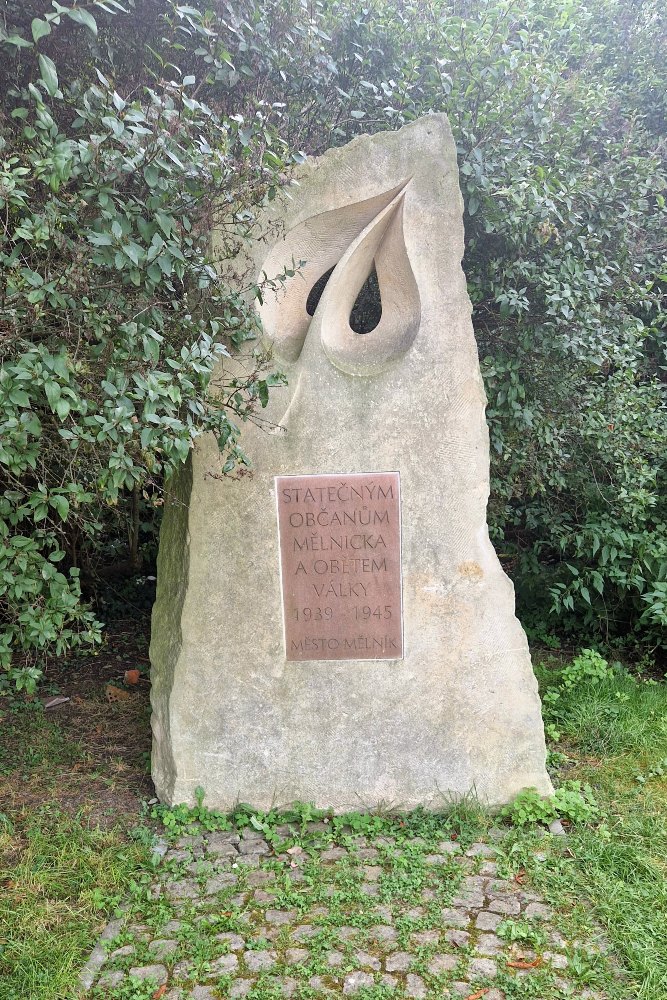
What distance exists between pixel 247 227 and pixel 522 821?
265cm

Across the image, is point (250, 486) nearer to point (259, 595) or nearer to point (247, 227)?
point (259, 595)

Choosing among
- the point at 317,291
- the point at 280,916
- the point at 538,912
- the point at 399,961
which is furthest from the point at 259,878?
the point at 317,291

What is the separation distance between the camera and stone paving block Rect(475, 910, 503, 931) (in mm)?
2543

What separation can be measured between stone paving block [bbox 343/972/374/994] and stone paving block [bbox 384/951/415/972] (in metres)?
0.07

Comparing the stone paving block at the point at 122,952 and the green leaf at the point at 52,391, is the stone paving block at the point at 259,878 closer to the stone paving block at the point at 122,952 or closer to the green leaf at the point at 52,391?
the stone paving block at the point at 122,952

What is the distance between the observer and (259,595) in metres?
3.18

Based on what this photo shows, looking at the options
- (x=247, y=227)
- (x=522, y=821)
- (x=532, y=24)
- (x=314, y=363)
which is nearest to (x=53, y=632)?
(x=314, y=363)

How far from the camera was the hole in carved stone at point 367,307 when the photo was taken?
409 cm

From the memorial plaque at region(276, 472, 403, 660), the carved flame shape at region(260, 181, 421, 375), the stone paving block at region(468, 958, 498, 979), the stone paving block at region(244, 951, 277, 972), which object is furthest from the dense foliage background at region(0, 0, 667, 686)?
the stone paving block at region(468, 958, 498, 979)

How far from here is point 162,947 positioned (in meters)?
2.46

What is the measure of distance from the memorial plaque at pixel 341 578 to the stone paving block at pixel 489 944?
42.9 inches

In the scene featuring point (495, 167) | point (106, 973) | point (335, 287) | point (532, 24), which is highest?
point (532, 24)

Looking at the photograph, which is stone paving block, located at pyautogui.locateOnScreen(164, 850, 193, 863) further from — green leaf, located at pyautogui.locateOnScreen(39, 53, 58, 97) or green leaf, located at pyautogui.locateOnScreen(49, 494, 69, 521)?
green leaf, located at pyautogui.locateOnScreen(39, 53, 58, 97)

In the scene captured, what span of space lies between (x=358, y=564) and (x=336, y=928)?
4.46 ft
